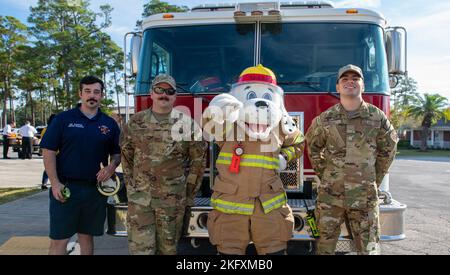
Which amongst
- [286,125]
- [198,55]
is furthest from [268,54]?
[286,125]

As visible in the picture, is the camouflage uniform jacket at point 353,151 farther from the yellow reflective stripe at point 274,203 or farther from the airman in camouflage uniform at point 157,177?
the airman in camouflage uniform at point 157,177

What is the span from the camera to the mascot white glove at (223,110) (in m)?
2.69

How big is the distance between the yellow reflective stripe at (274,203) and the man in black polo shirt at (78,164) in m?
1.28

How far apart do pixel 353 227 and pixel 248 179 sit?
0.84 metres

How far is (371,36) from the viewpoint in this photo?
388 cm

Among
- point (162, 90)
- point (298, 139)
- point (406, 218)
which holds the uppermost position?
point (162, 90)

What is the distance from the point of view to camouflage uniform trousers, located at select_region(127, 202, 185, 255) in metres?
2.87

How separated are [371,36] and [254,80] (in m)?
1.46

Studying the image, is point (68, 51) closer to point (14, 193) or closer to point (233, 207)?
point (14, 193)

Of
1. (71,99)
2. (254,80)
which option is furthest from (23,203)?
(71,99)

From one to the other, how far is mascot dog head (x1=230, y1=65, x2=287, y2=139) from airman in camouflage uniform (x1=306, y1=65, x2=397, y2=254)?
38 cm

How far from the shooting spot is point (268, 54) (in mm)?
3922

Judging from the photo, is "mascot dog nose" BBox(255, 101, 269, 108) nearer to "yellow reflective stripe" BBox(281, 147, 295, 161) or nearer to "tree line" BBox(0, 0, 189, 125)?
"yellow reflective stripe" BBox(281, 147, 295, 161)

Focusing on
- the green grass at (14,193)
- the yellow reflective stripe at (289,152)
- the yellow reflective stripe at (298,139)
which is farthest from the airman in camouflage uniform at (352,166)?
the green grass at (14,193)
